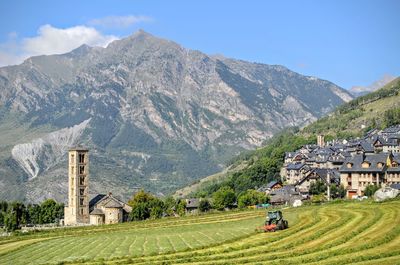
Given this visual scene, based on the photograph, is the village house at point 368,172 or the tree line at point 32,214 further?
the tree line at point 32,214

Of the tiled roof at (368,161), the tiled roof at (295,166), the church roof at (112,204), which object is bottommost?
the church roof at (112,204)

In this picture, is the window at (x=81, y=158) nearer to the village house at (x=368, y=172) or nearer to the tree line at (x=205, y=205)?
the tree line at (x=205, y=205)

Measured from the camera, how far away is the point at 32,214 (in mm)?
174125

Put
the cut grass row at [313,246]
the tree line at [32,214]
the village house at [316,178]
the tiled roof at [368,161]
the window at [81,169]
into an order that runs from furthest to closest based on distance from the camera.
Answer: the window at [81,169] → the tree line at [32,214] → the village house at [316,178] → the tiled roof at [368,161] → the cut grass row at [313,246]

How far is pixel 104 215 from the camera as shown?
161m

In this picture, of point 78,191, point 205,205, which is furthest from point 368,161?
point 78,191

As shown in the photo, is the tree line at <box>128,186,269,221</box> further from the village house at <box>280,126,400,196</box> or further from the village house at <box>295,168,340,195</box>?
the village house at <box>280,126,400,196</box>

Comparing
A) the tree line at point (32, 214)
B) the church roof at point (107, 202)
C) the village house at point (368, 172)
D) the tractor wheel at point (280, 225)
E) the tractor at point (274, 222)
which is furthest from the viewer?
the tree line at point (32, 214)

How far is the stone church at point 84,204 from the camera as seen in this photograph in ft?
528

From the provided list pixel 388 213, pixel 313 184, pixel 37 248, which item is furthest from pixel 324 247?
pixel 313 184

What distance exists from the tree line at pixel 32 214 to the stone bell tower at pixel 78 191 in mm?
10202

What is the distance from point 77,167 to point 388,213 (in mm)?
115044

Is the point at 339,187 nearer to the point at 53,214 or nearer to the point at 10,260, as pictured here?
the point at 53,214

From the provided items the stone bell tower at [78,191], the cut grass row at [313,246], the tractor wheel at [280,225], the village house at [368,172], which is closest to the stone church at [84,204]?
the stone bell tower at [78,191]
